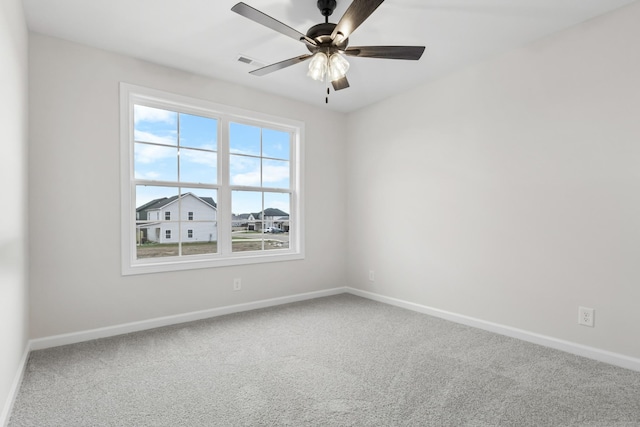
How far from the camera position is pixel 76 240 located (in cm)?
278

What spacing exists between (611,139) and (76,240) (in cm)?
426

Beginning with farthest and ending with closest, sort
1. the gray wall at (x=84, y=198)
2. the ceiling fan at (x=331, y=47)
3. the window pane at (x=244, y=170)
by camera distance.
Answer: the window pane at (x=244, y=170)
the gray wall at (x=84, y=198)
the ceiling fan at (x=331, y=47)

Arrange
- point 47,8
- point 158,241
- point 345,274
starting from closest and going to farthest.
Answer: point 47,8 < point 158,241 < point 345,274

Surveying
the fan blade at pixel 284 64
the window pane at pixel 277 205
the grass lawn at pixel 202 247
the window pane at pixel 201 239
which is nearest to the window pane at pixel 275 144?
the window pane at pixel 277 205

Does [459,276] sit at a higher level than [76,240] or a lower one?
lower

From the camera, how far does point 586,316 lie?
8.27ft

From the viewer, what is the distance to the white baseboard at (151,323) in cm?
267

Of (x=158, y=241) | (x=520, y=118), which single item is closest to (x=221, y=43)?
(x=158, y=241)

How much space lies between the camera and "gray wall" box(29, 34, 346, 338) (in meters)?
2.65

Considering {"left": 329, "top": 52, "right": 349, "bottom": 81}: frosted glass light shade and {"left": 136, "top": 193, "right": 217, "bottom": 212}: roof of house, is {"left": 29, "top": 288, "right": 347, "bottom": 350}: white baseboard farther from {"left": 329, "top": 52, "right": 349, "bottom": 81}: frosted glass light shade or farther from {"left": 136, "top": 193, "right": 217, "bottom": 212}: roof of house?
{"left": 329, "top": 52, "right": 349, "bottom": 81}: frosted glass light shade

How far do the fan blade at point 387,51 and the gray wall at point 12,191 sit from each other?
6.48 ft

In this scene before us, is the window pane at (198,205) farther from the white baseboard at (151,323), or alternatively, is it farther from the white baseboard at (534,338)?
the white baseboard at (534,338)

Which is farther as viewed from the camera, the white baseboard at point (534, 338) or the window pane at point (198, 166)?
the window pane at point (198, 166)

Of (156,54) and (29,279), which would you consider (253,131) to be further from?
(29,279)
